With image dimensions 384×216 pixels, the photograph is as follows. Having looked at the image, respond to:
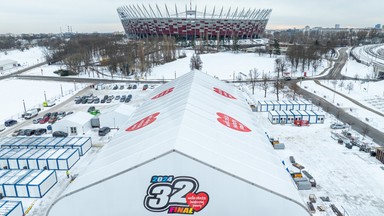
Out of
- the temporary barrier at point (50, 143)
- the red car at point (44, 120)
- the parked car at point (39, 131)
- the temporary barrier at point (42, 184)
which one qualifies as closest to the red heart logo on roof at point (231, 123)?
the temporary barrier at point (42, 184)

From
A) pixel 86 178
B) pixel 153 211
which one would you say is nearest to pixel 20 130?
pixel 86 178

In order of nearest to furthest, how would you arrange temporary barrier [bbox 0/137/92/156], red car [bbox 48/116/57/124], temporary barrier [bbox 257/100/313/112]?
temporary barrier [bbox 0/137/92/156]
red car [bbox 48/116/57/124]
temporary barrier [bbox 257/100/313/112]

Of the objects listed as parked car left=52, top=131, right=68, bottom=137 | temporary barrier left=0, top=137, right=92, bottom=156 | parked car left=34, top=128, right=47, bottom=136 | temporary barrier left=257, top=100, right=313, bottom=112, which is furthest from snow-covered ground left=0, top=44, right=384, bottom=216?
parked car left=34, top=128, right=47, bottom=136

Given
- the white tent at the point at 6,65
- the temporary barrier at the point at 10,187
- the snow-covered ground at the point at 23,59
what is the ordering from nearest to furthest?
1. the temporary barrier at the point at 10,187
2. the white tent at the point at 6,65
3. the snow-covered ground at the point at 23,59

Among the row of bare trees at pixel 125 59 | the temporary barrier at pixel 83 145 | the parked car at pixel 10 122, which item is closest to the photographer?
the temporary barrier at pixel 83 145

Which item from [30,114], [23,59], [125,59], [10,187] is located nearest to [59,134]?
[30,114]

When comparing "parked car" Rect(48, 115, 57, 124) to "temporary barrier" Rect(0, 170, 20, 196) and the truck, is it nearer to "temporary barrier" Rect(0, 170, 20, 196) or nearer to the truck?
the truck

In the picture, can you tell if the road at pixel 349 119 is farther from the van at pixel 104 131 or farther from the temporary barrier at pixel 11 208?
the temporary barrier at pixel 11 208
